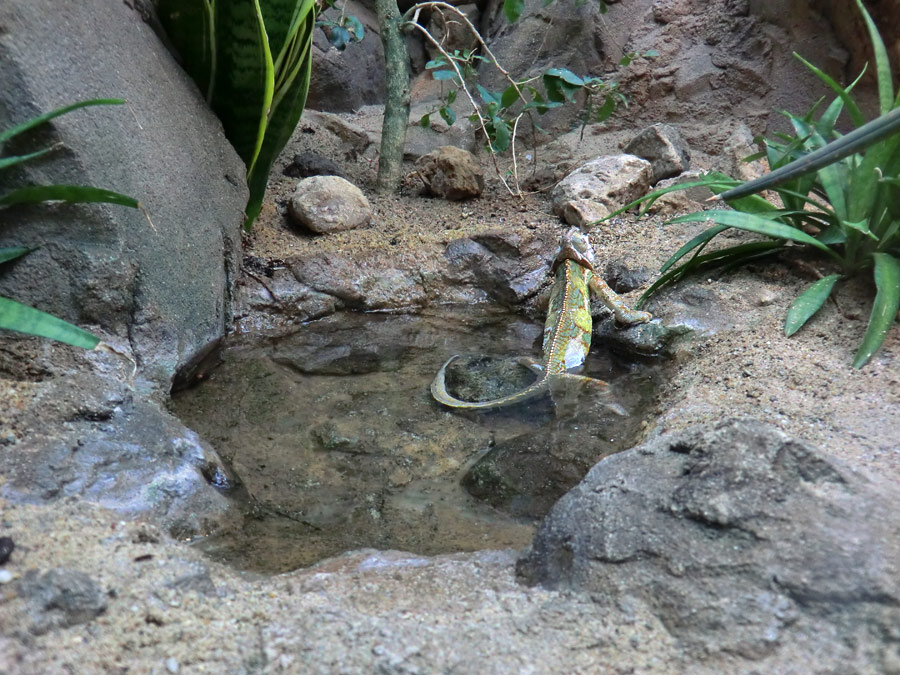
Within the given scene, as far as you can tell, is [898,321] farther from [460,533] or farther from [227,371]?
[227,371]

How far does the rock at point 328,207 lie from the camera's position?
4656mm

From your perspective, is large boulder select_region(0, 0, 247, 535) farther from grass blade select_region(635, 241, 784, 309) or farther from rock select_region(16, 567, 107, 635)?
grass blade select_region(635, 241, 784, 309)

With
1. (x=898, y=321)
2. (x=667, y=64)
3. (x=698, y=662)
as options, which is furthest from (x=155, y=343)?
(x=667, y=64)

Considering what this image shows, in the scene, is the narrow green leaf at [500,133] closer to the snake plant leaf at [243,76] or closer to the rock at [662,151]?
the rock at [662,151]

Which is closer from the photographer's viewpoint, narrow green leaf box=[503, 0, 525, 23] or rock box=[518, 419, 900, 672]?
rock box=[518, 419, 900, 672]

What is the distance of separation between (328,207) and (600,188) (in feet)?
6.59

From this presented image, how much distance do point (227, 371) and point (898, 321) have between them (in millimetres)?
3160

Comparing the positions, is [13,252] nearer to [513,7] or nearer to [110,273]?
[110,273]

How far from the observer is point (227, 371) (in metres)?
3.45

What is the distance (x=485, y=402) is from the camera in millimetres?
3254

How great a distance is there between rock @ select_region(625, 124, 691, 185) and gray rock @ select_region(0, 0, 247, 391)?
3413 mm

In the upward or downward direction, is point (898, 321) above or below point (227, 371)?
above

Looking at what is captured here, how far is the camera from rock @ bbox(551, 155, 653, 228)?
4.96 m

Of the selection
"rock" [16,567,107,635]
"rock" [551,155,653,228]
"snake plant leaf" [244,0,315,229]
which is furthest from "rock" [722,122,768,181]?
"rock" [16,567,107,635]
